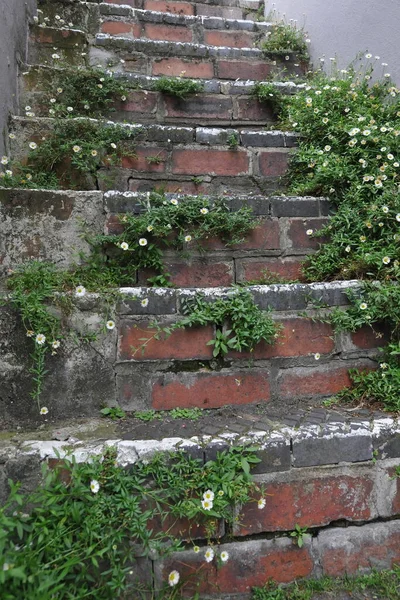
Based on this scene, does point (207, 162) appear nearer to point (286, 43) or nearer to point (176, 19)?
point (286, 43)

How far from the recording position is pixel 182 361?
1505mm

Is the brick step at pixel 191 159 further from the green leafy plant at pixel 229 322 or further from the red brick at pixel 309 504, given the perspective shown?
the red brick at pixel 309 504

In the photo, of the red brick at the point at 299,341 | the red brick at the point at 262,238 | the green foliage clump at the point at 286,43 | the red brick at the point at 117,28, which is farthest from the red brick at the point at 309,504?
the red brick at the point at 117,28

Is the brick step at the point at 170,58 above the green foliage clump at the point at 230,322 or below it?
above

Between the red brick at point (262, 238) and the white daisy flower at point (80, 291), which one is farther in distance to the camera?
the red brick at point (262, 238)

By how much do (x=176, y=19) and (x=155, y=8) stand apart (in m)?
0.51

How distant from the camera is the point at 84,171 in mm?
1981

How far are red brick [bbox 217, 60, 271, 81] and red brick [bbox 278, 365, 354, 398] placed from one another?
2.10 meters

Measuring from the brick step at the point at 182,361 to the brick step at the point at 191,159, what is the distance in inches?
29.6

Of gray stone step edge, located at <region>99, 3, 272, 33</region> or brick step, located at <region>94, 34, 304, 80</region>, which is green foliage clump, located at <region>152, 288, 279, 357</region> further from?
gray stone step edge, located at <region>99, 3, 272, 33</region>

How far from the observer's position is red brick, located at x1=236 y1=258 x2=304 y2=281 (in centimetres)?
182

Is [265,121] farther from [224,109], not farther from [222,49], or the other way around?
[222,49]

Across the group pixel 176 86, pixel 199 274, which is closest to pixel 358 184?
pixel 199 274

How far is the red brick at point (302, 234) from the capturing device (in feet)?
6.21
